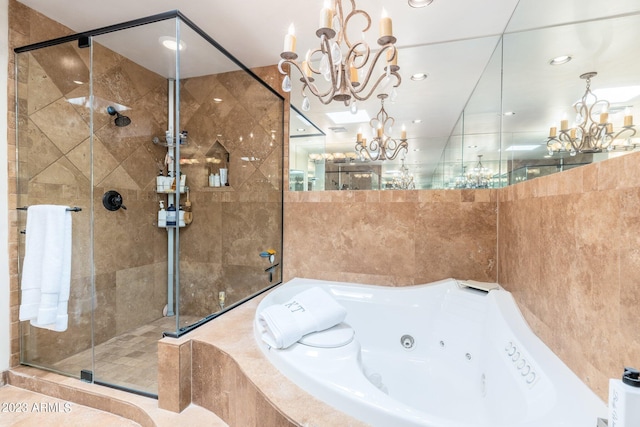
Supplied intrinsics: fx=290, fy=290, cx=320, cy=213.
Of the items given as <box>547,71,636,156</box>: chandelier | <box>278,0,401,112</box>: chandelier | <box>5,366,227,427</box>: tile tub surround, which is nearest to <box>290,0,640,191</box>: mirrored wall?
<box>547,71,636,156</box>: chandelier

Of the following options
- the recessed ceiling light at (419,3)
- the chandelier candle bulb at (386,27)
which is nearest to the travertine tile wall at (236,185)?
the recessed ceiling light at (419,3)

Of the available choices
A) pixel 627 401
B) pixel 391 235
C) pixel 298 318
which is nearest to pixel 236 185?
pixel 391 235

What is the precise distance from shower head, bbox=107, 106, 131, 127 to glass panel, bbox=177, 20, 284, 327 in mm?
632

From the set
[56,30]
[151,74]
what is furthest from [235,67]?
[56,30]

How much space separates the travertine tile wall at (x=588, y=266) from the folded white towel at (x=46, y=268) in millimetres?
2563

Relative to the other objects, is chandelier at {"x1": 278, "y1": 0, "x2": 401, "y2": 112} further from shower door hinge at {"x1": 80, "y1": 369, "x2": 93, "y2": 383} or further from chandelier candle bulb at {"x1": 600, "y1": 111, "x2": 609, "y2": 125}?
shower door hinge at {"x1": 80, "y1": 369, "x2": 93, "y2": 383}

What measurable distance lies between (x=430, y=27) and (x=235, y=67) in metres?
1.55

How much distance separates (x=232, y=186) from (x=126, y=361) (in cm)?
157

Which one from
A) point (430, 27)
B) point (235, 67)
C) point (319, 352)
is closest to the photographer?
point (319, 352)

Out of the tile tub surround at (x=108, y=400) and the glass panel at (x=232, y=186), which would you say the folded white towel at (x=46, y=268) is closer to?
the tile tub surround at (x=108, y=400)

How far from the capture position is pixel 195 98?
7.86 feet

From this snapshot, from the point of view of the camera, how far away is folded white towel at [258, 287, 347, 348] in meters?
1.36

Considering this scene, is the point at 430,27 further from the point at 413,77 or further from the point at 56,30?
the point at 56,30

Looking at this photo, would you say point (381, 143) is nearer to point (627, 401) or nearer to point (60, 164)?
point (627, 401)
